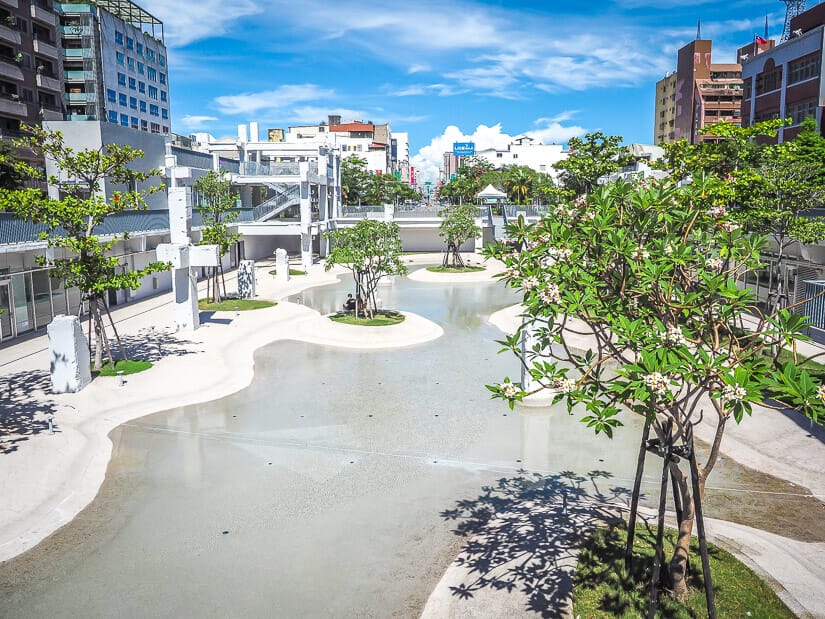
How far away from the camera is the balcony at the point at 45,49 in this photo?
186 ft

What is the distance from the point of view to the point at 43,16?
5747cm

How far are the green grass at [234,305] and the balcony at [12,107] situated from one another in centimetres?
3031

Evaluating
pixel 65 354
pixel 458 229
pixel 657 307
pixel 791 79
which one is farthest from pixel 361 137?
pixel 657 307

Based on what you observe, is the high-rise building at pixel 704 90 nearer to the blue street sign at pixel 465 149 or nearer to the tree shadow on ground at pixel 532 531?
the blue street sign at pixel 465 149

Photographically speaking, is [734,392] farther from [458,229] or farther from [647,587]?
[458,229]

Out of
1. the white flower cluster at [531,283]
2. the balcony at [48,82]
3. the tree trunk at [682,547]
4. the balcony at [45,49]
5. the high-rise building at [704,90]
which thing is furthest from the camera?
the high-rise building at [704,90]

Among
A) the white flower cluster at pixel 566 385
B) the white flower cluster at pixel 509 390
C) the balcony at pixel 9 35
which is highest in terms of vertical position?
the balcony at pixel 9 35

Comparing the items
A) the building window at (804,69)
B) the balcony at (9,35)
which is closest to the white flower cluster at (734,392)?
the building window at (804,69)

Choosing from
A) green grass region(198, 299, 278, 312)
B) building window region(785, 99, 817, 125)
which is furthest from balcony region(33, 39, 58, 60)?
building window region(785, 99, 817, 125)

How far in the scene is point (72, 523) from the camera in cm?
1133

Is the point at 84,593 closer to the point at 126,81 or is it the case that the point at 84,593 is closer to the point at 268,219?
the point at 268,219

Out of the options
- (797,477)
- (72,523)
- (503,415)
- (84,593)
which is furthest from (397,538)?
(797,477)

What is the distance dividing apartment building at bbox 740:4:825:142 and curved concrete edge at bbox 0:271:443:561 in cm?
2719

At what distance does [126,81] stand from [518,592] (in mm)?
74783
